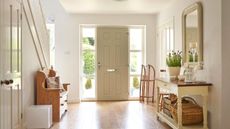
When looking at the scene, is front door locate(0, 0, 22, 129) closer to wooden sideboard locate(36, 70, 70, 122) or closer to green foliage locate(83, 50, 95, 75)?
wooden sideboard locate(36, 70, 70, 122)

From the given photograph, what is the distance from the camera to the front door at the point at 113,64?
7.72 m

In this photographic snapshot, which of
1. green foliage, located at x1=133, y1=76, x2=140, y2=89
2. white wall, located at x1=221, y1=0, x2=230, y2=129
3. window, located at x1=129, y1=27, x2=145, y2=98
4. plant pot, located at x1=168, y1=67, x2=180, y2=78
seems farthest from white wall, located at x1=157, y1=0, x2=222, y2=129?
green foliage, located at x1=133, y1=76, x2=140, y2=89

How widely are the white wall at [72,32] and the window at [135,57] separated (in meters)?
0.25

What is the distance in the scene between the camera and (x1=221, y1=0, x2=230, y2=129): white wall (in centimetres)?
375

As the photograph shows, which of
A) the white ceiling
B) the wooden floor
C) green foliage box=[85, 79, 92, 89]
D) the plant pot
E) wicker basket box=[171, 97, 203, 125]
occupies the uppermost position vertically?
the white ceiling

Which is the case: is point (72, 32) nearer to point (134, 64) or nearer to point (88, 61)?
point (88, 61)

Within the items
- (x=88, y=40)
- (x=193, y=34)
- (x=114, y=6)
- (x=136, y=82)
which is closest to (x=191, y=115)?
(x=193, y=34)

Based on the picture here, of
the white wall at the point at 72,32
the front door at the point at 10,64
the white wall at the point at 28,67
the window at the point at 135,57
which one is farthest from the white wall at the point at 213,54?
the window at the point at 135,57

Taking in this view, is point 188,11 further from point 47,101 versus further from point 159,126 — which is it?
point 47,101

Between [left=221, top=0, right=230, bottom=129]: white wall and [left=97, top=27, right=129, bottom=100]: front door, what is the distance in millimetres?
4195

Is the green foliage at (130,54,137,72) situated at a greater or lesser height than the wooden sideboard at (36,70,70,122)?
greater

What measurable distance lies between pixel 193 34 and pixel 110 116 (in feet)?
7.61

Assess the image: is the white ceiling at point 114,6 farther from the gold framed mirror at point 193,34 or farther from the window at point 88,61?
the gold framed mirror at point 193,34

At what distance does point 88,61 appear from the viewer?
7.70 meters
